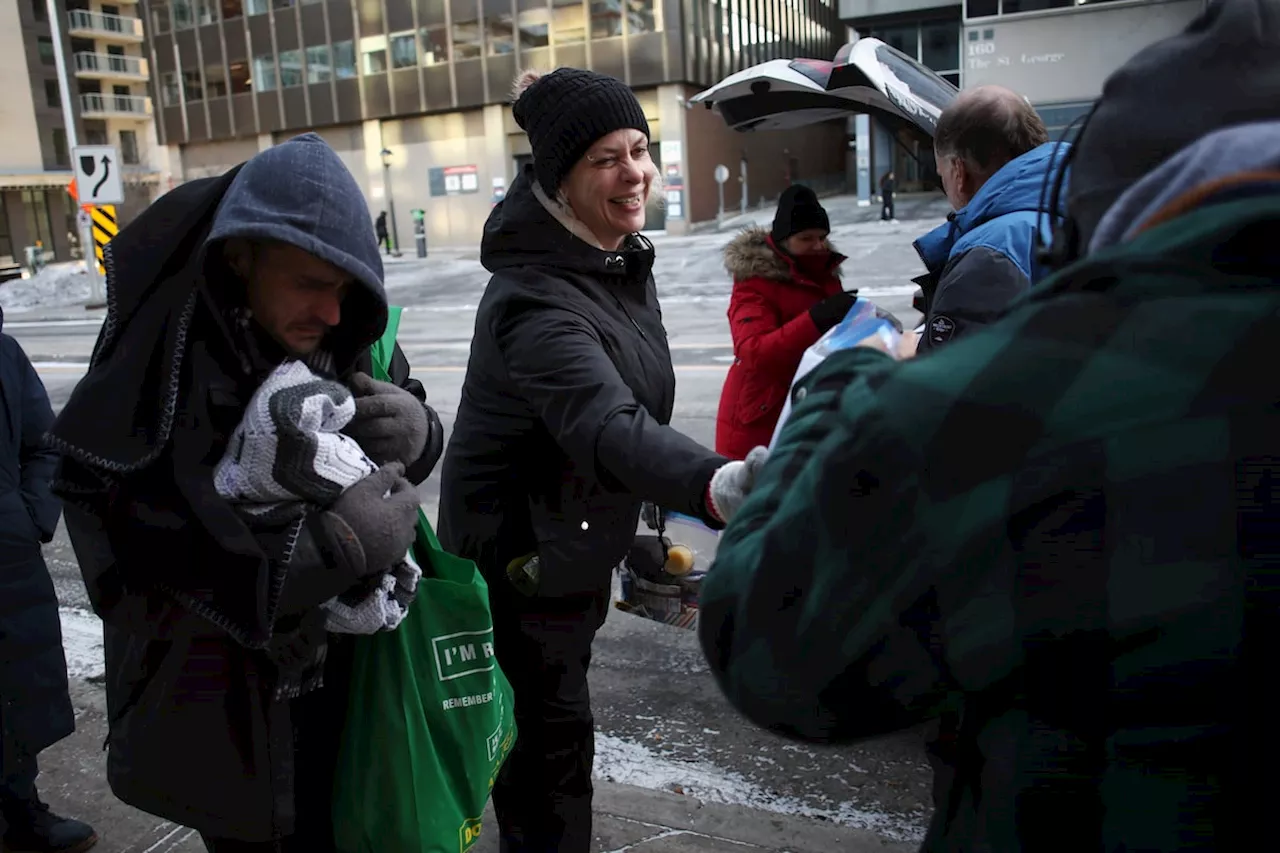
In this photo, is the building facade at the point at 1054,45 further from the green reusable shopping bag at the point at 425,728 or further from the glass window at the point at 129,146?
the glass window at the point at 129,146

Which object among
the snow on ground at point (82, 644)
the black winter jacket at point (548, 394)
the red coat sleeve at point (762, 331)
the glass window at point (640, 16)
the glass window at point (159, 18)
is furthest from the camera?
→ the glass window at point (159, 18)

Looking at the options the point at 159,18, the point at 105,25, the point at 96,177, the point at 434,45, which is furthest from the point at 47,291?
the point at 105,25

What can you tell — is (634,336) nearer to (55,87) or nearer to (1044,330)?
(1044,330)

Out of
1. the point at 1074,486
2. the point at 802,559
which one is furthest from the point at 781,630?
the point at 1074,486

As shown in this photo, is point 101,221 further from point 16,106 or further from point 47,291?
point 16,106

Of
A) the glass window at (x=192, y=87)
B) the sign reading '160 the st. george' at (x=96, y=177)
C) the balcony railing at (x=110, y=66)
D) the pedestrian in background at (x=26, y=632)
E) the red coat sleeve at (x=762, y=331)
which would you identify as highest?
the balcony railing at (x=110, y=66)

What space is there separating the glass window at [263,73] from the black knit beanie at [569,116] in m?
41.3

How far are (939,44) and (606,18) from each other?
37.3 feet

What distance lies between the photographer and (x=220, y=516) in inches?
65.5

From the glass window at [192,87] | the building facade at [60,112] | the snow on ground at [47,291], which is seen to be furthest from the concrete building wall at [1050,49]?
the building facade at [60,112]

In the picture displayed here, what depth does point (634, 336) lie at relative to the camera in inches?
92.4

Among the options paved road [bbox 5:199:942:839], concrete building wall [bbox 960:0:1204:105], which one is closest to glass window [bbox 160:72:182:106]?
concrete building wall [bbox 960:0:1204:105]

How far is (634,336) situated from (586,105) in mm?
544

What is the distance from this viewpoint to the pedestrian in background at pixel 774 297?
4.00 meters
